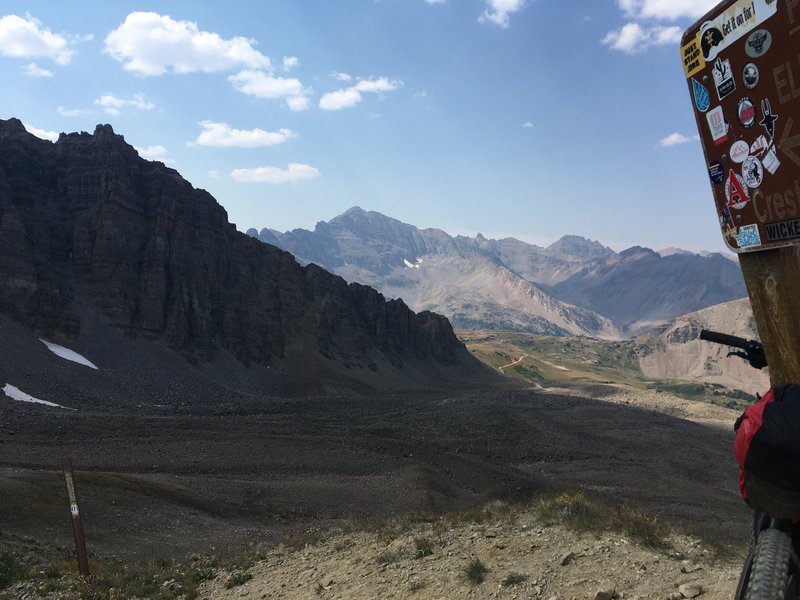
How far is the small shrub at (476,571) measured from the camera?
7738 millimetres

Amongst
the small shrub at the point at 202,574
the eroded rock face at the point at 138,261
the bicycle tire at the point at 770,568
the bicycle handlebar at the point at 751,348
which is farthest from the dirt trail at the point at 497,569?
the eroded rock face at the point at 138,261

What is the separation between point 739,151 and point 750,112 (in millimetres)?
232

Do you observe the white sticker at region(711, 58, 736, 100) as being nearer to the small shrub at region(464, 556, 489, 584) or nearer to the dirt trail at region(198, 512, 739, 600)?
the dirt trail at region(198, 512, 739, 600)

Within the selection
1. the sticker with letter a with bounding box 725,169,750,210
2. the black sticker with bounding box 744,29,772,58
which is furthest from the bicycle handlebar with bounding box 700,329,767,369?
the black sticker with bounding box 744,29,772,58

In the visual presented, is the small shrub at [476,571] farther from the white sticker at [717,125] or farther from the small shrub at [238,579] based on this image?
the white sticker at [717,125]

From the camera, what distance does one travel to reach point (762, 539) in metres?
3.04

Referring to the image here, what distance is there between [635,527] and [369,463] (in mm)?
23713

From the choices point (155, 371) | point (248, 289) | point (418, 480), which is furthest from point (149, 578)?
point (248, 289)

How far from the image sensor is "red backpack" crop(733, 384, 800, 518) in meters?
2.71

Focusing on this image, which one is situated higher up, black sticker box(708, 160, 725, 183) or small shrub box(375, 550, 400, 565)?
black sticker box(708, 160, 725, 183)

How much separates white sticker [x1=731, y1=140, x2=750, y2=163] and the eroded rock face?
2868 inches

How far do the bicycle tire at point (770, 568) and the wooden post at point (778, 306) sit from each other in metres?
0.90

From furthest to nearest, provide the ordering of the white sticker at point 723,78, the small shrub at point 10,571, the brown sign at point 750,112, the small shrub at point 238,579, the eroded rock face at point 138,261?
1. the eroded rock face at point 138,261
2. the small shrub at point 10,571
3. the small shrub at point 238,579
4. the white sticker at point 723,78
5. the brown sign at point 750,112

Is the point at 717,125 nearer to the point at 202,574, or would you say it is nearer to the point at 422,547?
the point at 422,547
